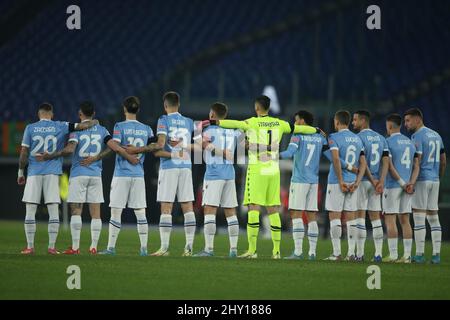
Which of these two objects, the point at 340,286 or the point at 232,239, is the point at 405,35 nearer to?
the point at 232,239

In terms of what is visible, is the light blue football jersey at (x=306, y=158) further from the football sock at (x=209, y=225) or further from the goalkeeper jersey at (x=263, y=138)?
the football sock at (x=209, y=225)

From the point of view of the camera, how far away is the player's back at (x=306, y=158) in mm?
13586

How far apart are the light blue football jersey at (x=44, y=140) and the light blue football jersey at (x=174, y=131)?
4.43 ft

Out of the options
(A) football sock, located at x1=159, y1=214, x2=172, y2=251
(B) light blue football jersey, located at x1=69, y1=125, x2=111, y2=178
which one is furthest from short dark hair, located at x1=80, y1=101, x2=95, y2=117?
(A) football sock, located at x1=159, y1=214, x2=172, y2=251

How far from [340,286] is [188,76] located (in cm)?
1811

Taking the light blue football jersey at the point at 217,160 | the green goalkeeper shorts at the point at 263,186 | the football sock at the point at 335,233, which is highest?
the light blue football jersey at the point at 217,160

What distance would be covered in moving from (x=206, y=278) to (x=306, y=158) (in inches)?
141

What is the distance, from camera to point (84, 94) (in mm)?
29453

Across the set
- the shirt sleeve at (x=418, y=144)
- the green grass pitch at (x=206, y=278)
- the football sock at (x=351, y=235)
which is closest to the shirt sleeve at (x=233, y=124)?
the green grass pitch at (x=206, y=278)

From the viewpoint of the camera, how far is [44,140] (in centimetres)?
1324

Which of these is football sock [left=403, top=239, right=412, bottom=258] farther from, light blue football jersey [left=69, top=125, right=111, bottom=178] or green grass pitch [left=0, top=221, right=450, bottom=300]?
light blue football jersey [left=69, top=125, right=111, bottom=178]
